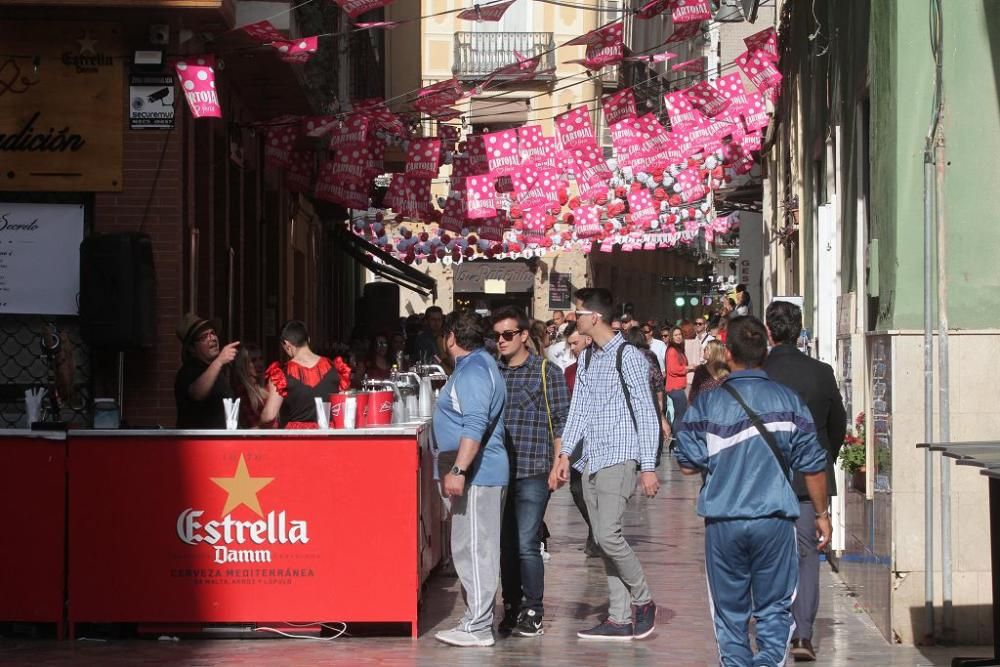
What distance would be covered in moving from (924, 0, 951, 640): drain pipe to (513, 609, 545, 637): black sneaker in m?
2.22

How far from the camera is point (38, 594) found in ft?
32.2

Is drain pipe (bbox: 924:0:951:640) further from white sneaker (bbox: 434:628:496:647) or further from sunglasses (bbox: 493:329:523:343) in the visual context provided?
white sneaker (bbox: 434:628:496:647)

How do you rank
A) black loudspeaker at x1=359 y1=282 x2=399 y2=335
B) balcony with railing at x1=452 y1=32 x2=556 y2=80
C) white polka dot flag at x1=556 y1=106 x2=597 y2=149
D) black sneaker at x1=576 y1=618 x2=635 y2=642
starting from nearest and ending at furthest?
black sneaker at x1=576 y1=618 x2=635 y2=642 < white polka dot flag at x1=556 y1=106 x2=597 y2=149 < black loudspeaker at x1=359 y1=282 x2=399 y2=335 < balcony with railing at x1=452 y1=32 x2=556 y2=80

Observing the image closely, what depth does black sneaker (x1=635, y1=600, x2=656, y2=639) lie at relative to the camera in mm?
9945

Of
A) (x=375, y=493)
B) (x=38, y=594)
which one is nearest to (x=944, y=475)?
(x=375, y=493)

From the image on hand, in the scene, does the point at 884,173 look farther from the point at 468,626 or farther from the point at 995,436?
the point at 468,626

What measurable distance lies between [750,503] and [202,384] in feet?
14.8

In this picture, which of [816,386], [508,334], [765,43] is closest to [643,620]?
[816,386]

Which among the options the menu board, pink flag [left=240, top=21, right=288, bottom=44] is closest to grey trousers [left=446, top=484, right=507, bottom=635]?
the menu board

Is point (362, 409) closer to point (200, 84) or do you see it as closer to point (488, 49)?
point (200, 84)

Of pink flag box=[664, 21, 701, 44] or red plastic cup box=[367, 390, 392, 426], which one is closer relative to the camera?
red plastic cup box=[367, 390, 392, 426]

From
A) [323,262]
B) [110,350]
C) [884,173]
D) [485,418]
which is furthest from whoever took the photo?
[323,262]

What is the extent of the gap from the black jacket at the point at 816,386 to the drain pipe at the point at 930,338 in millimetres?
500

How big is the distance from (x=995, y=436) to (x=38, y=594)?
18.1ft
